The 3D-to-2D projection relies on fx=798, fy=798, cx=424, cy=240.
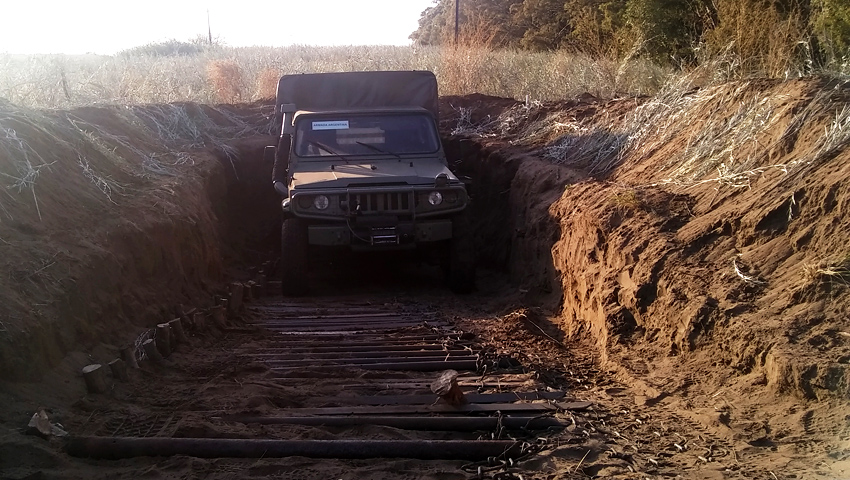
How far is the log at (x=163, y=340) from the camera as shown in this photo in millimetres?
5312

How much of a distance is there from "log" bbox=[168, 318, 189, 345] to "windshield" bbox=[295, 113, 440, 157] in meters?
3.33

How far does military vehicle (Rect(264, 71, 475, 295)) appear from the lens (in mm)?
7562

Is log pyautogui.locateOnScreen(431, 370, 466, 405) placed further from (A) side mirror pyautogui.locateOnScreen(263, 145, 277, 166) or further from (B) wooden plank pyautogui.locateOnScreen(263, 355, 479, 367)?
(A) side mirror pyautogui.locateOnScreen(263, 145, 277, 166)

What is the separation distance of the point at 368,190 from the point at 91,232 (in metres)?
2.59

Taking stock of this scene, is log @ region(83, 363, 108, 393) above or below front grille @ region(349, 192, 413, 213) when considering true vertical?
below

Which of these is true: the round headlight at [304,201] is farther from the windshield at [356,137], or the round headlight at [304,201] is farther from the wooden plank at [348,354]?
the wooden plank at [348,354]

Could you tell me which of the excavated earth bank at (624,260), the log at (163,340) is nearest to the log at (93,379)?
the excavated earth bank at (624,260)

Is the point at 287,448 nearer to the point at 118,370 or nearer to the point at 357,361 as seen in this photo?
the point at 118,370

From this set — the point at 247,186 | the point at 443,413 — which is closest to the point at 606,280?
the point at 443,413

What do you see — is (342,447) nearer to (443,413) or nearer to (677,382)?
(443,413)

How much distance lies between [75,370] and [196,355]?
1.07 m

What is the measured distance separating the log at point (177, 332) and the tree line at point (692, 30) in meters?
A: 5.45

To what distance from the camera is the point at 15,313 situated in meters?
4.29

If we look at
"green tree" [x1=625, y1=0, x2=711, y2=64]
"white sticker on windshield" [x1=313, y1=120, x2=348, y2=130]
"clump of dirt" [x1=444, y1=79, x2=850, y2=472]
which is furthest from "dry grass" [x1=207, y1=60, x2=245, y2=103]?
"clump of dirt" [x1=444, y1=79, x2=850, y2=472]
